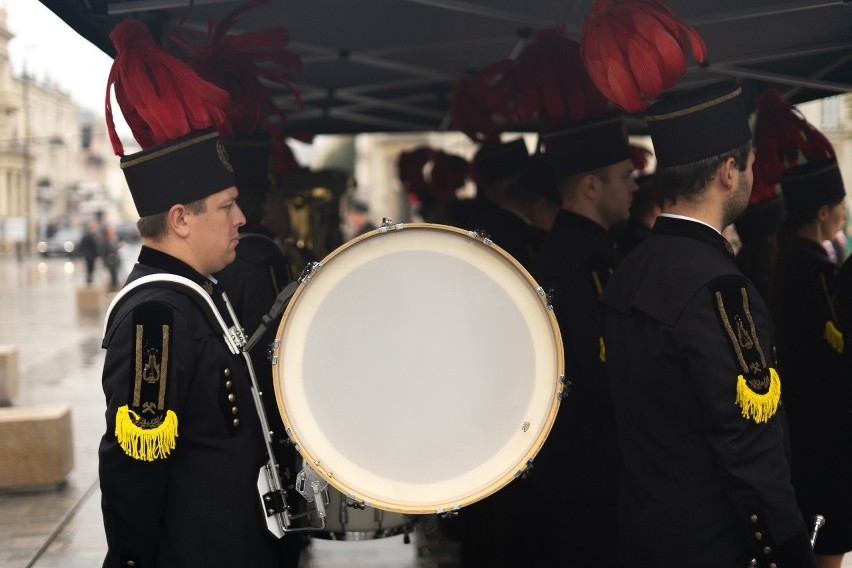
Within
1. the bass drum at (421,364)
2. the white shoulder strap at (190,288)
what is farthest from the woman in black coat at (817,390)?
the white shoulder strap at (190,288)

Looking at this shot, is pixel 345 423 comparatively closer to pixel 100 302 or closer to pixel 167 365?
pixel 167 365

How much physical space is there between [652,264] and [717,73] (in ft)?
10.2

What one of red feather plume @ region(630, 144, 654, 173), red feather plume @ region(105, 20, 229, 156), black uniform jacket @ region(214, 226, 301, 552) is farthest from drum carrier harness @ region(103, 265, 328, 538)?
red feather plume @ region(630, 144, 654, 173)

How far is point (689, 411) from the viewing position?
2375mm

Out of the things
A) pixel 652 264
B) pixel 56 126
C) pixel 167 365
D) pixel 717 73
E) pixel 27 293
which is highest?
pixel 56 126

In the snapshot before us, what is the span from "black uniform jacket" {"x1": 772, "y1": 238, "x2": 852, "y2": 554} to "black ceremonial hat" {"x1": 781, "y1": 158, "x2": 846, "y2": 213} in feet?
0.86

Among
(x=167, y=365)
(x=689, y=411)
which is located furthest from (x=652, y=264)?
(x=167, y=365)

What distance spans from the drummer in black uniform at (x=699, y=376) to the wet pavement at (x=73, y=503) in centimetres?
255

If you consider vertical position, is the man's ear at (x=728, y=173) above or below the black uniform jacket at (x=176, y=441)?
above

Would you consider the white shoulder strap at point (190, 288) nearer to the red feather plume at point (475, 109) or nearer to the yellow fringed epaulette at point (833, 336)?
the yellow fringed epaulette at point (833, 336)

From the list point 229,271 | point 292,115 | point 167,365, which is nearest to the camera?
point 167,365

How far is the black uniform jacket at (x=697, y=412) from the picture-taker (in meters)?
2.26

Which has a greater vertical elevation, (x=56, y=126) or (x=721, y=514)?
(x=56, y=126)

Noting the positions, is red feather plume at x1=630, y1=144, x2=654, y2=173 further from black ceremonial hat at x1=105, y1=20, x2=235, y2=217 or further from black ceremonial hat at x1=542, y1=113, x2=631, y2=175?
black ceremonial hat at x1=105, y1=20, x2=235, y2=217
